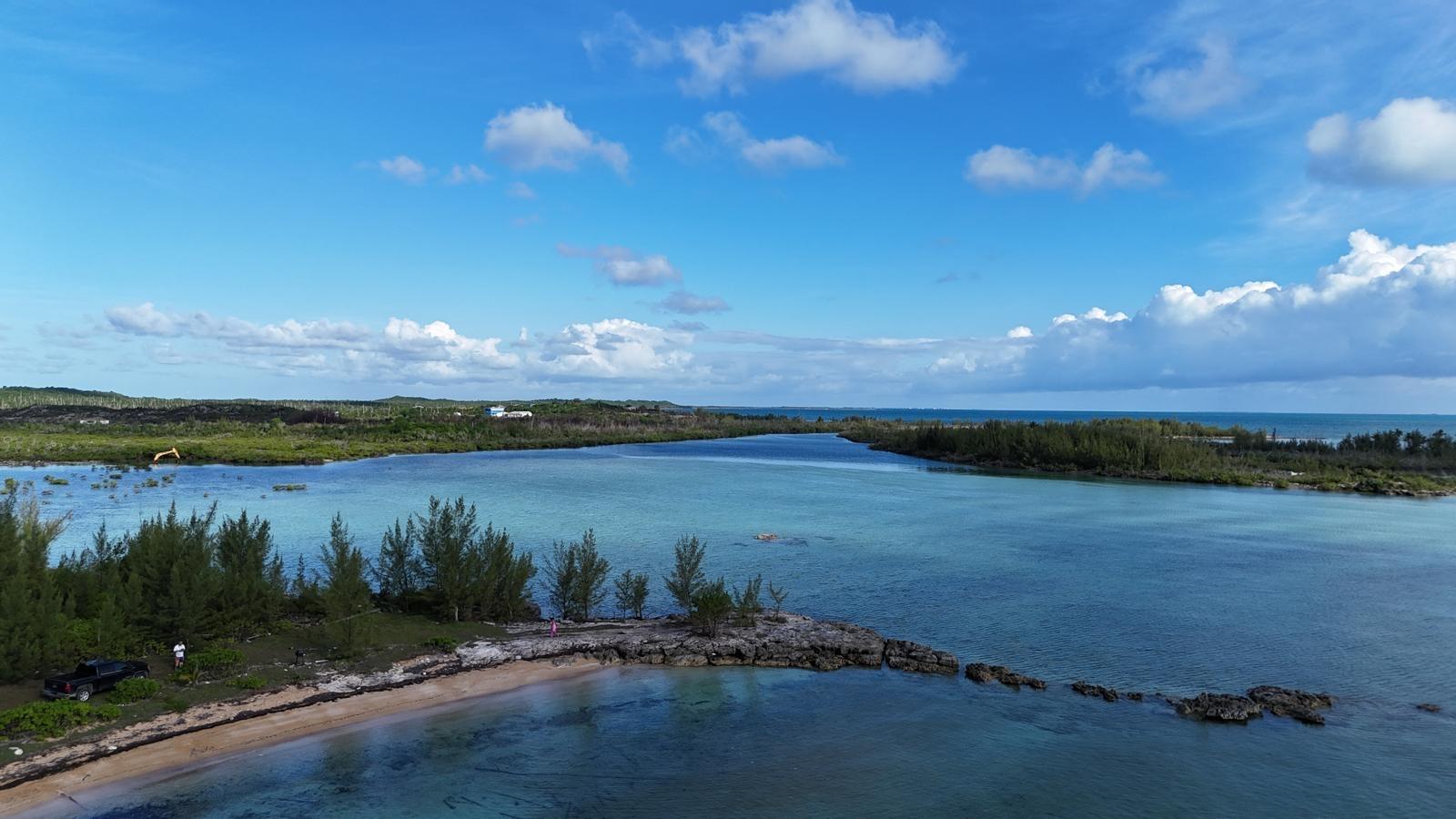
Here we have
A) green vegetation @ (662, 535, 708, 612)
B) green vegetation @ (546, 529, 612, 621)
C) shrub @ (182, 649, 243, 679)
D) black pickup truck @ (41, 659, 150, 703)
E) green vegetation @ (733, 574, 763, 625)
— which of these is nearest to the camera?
black pickup truck @ (41, 659, 150, 703)

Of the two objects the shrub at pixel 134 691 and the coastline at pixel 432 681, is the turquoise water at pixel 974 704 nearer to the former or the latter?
the coastline at pixel 432 681

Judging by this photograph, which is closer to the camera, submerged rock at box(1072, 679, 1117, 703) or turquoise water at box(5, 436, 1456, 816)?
turquoise water at box(5, 436, 1456, 816)

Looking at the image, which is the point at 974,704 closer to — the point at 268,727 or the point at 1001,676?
the point at 1001,676

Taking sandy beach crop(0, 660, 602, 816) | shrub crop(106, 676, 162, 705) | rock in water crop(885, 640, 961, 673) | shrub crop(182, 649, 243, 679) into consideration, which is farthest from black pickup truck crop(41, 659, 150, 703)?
rock in water crop(885, 640, 961, 673)

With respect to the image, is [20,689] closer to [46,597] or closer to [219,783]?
[46,597]

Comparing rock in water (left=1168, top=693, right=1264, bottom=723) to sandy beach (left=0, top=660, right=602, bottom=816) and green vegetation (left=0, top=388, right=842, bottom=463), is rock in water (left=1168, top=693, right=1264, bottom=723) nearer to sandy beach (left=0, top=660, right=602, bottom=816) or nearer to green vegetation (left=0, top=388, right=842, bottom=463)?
sandy beach (left=0, top=660, right=602, bottom=816)
